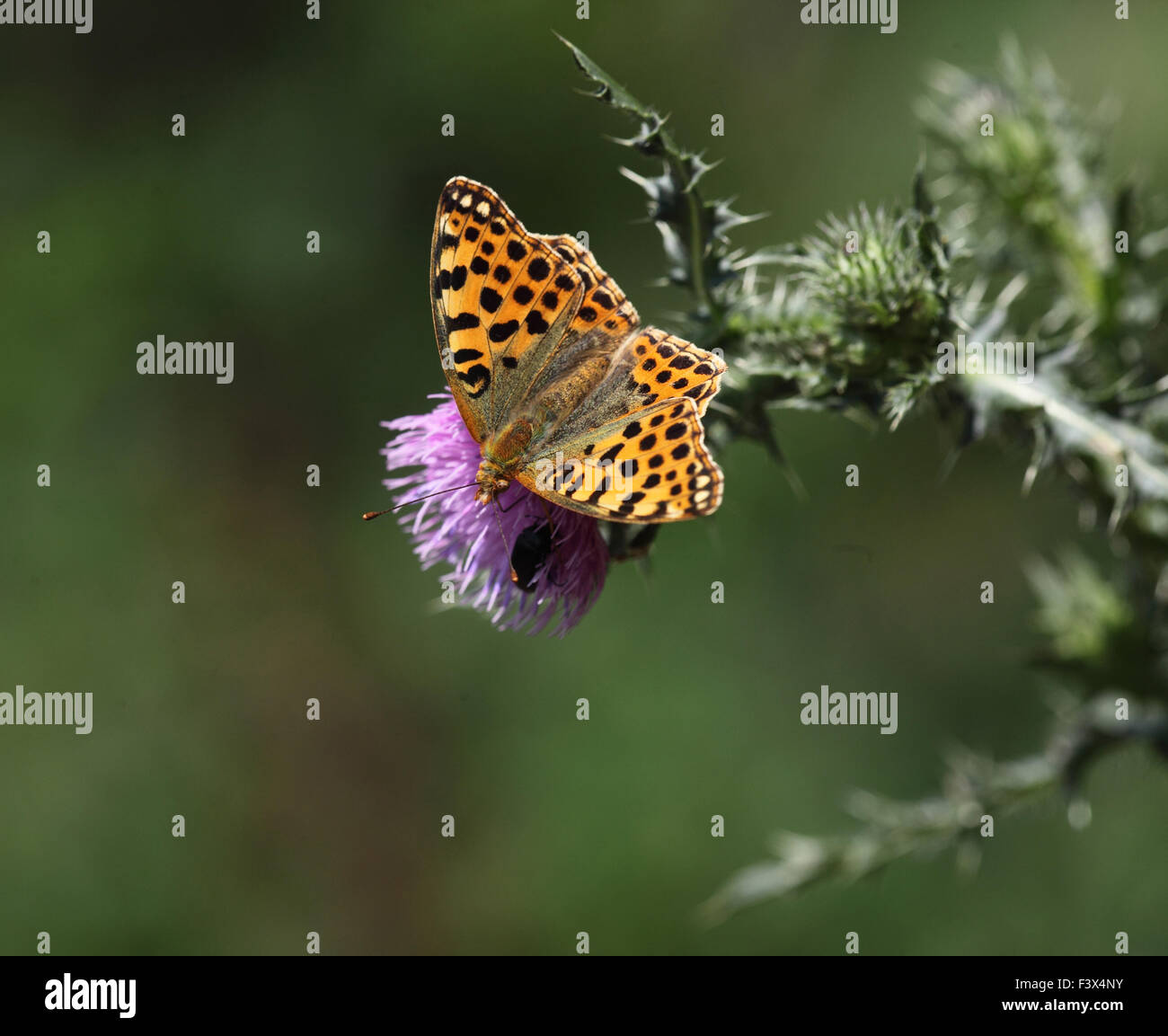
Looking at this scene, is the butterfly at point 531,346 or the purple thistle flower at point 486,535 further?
the purple thistle flower at point 486,535

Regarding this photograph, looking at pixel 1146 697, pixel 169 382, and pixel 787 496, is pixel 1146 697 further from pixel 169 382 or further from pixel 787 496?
pixel 169 382

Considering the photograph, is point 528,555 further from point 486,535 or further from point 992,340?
point 992,340

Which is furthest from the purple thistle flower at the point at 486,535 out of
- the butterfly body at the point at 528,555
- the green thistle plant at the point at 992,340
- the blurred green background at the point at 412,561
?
the blurred green background at the point at 412,561

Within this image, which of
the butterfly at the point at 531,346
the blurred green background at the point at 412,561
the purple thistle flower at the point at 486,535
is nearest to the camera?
the butterfly at the point at 531,346

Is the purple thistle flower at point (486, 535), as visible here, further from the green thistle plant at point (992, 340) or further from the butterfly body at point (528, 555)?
the green thistle plant at point (992, 340)

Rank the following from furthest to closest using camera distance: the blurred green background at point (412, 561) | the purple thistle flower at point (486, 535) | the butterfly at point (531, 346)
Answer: the blurred green background at point (412, 561) < the purple thistle flower at point (486, 535) < the butterfly at point (531, 346)

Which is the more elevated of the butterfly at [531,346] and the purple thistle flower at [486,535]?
the butterfly at [531,346]

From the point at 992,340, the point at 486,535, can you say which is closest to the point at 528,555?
the point at 486,535

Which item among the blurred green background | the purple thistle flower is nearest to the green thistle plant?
the purple thistle flower
